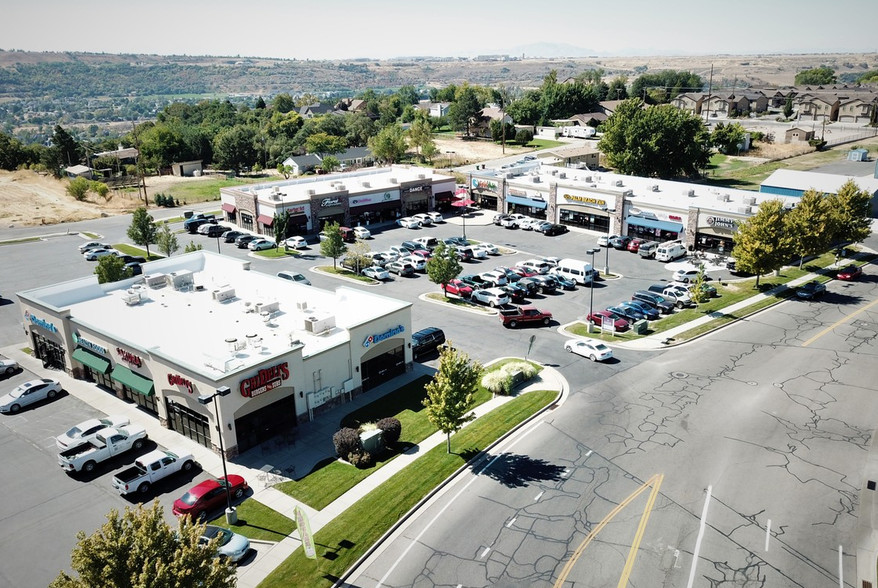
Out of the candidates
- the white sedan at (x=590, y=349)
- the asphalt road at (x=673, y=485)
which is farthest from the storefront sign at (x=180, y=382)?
the white sedan at (x=590, y=349)

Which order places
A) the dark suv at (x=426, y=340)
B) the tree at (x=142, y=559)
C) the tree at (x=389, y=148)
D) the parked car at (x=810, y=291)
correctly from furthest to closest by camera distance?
1. the tree at (x=389, y=148)
2. the parked car at (x=810, y=291)
3. the dark suv at (x=426, y=340)
4. the tree at (x=142, y=559)

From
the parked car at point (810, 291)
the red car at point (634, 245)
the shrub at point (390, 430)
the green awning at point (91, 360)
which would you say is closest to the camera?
the shrub at point (390, 430)

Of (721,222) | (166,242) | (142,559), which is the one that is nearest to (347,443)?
(142,559)

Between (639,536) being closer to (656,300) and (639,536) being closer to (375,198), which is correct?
(656,300)

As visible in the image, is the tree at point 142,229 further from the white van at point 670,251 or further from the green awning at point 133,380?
the white van at point 670,251

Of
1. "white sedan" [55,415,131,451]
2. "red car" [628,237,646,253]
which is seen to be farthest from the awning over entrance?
"white sedan" [55,415,131,451]

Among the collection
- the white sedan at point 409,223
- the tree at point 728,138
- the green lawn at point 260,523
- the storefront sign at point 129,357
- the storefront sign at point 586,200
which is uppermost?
the tree at point 728,138

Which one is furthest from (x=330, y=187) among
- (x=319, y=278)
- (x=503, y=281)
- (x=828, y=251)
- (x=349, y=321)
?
(x=828, y=251)
